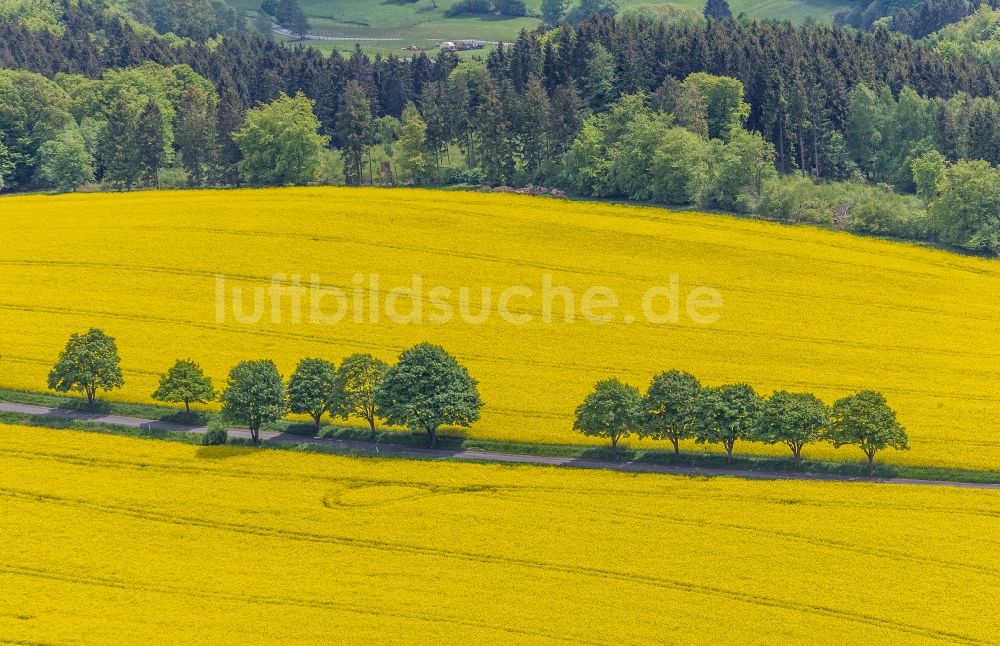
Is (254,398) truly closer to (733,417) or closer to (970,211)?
(733,417)

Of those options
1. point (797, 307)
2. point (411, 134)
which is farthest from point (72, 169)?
point (797, 307)

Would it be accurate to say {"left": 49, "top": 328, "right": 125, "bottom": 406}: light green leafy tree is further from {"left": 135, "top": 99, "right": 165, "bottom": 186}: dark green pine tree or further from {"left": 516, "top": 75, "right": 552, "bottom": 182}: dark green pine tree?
{"left": 516, "top": 75, "right": 552, "bottom": 182}: dark green pine tree

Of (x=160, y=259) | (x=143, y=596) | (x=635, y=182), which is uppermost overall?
(x=635, y=182)

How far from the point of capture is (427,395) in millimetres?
116438

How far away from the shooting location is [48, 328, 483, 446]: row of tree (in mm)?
116188

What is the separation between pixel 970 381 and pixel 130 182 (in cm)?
10739

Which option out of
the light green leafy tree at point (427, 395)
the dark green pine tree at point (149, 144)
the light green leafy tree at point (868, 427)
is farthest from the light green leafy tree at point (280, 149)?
the light green leafy tree at point (868, 427)

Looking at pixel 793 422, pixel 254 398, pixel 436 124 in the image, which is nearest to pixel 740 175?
pixel 436 124

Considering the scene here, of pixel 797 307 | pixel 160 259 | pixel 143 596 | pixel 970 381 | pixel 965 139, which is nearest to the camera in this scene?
pixel 143 596

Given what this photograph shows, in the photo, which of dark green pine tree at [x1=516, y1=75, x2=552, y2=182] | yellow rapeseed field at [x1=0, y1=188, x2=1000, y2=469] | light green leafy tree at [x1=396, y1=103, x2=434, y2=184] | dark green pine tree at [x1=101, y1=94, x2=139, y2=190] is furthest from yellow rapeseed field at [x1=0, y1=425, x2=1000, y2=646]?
dark green pine tree at [x1=101, y1=94, x2=139, y2=190]

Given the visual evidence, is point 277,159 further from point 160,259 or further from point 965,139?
point 965,139

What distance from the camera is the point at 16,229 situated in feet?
533

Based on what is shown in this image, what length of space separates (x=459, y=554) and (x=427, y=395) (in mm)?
22111

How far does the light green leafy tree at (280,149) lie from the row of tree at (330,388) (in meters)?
66.0
